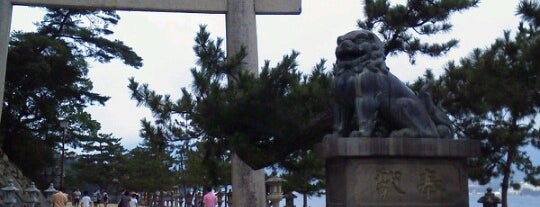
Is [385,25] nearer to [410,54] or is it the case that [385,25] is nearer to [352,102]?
[410,54]

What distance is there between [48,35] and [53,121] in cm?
350

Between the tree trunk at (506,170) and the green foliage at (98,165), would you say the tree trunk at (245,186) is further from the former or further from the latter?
the green foliage at (98,165)

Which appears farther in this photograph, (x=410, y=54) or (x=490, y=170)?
(x=490, y=170)

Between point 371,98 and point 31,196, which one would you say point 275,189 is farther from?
point 371,98

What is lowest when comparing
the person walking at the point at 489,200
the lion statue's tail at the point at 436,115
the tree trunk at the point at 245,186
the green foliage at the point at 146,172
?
the person walking at the point at 489,200

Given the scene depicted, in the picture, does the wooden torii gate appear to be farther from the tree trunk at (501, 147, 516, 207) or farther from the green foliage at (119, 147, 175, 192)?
the green foliage at (119, 147, 175, 192)

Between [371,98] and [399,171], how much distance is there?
794 millimetres

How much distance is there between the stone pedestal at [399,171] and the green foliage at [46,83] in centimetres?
1653

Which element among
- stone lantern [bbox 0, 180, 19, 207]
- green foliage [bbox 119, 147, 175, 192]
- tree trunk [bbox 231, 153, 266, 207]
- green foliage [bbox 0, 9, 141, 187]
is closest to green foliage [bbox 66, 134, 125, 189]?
green foliage [bbox 119, 147, 175, 192]

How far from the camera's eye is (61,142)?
1012 inches

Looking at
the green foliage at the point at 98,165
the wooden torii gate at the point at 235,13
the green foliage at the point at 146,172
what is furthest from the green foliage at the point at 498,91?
the green foliage at the point at 98,165

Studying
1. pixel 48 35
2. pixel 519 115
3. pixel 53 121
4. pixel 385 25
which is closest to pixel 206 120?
pixel 385 25

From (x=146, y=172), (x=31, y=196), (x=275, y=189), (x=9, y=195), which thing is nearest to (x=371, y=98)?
(x=275, y=189)

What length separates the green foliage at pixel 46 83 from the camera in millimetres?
21891
